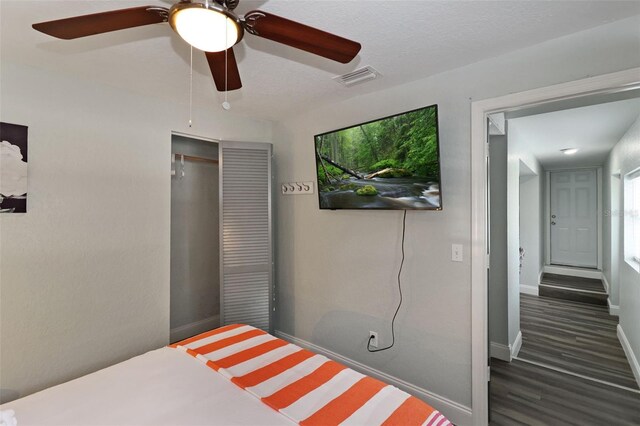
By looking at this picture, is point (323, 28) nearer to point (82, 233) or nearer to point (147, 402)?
point (147, 402)

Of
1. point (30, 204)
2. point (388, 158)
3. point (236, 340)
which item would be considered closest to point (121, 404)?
point (236, 340)

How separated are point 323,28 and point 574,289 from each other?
235 inches

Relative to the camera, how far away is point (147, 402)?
4.15 feet

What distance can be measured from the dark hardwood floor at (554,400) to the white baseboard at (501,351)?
0.17 m

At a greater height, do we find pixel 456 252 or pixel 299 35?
pixel 299 35

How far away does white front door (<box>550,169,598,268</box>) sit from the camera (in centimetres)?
584

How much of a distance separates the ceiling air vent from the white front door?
20.3ft

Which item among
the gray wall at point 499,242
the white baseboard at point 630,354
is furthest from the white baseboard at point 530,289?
the gray wall at point 499,242

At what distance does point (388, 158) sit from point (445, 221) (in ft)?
2.02

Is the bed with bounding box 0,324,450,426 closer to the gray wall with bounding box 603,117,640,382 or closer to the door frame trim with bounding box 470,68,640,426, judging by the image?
the door frame trim with bounding box 470,68,640,426

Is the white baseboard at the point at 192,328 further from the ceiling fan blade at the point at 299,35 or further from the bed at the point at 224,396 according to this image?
the ceiling fan blade at the point at 299,35

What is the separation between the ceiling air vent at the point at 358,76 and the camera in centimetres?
212

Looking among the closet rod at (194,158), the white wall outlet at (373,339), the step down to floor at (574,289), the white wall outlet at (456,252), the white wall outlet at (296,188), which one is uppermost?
the closet rod at (194,158)

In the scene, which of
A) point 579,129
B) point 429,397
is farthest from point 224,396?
point 579,129
